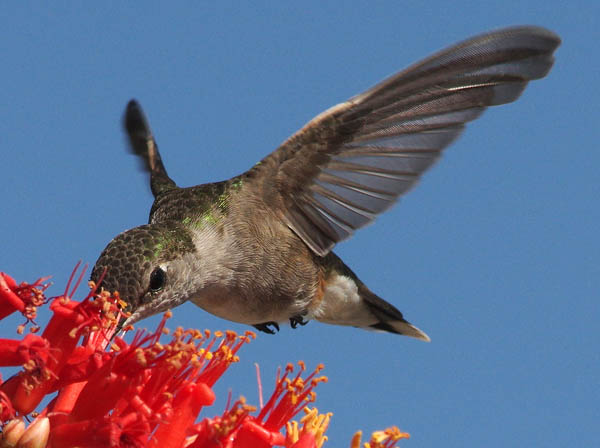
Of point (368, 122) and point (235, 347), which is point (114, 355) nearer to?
point (235, 347)

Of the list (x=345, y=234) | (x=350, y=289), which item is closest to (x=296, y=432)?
(x=345, y=234)

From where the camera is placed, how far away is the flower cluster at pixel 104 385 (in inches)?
158

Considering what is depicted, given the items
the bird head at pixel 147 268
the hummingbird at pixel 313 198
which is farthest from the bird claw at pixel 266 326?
the bird head at pixel 147 268

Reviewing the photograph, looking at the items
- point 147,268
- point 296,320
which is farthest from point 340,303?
point 147,268

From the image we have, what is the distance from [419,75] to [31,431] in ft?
12.5

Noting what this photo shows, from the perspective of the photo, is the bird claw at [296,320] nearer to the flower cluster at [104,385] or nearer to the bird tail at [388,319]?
the bird tail at [388,319]

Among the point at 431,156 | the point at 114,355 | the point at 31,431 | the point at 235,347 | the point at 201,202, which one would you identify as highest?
the point at 431,156

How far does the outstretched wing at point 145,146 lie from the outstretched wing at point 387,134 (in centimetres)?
178

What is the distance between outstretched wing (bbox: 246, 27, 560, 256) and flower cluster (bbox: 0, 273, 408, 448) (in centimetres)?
261

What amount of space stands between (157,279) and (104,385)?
152 cm

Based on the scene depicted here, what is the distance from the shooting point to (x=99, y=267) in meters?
5.09

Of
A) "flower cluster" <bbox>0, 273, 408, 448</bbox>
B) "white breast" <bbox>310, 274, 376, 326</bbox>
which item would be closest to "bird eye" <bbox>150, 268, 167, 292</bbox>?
"flower cluster" <bbox>0, 273, 408, 448</bbox>

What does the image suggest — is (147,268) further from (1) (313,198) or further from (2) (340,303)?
(2) (340,303)

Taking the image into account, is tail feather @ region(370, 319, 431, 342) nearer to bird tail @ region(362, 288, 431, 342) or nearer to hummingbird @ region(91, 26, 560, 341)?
bird tail @ region(362, 288, 431, 342)
